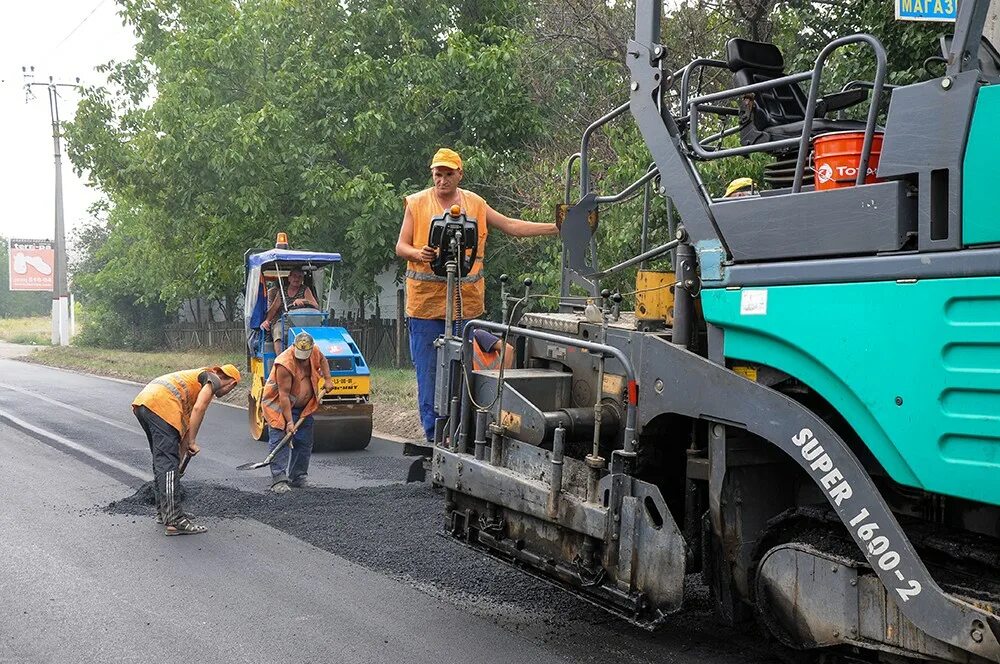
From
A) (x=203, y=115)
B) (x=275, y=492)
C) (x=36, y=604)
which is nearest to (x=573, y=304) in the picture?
(x=36, y=604)

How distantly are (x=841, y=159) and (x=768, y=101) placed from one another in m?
1.06

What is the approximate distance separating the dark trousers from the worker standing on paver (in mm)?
1283

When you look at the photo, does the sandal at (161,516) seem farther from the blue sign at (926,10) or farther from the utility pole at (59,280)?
the utility pole at (59,280)

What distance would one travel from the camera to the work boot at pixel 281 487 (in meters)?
8.80

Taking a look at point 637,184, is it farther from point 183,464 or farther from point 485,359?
point 183,464

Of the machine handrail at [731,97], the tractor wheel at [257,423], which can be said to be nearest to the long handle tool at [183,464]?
the tractor wheel at [257,423]

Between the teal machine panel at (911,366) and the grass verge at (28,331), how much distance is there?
40.8 meters

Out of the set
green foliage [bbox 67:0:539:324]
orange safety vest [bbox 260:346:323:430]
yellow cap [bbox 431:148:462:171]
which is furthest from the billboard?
yellow cap [bbox 431:148:462:171]

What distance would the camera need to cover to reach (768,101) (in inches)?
Result: 193

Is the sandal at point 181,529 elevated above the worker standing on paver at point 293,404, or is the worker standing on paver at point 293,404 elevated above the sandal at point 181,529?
the worker standing on paver at point 293,404

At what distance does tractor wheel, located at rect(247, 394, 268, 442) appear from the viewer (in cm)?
1204

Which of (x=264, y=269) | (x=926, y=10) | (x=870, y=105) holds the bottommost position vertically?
(x=264, y=269)

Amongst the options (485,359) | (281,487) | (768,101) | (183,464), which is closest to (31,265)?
(281,487)

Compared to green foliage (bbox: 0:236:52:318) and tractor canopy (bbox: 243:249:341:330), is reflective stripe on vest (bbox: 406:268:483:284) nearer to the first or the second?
tractor canopy (bbox: 243:249:341:330)
